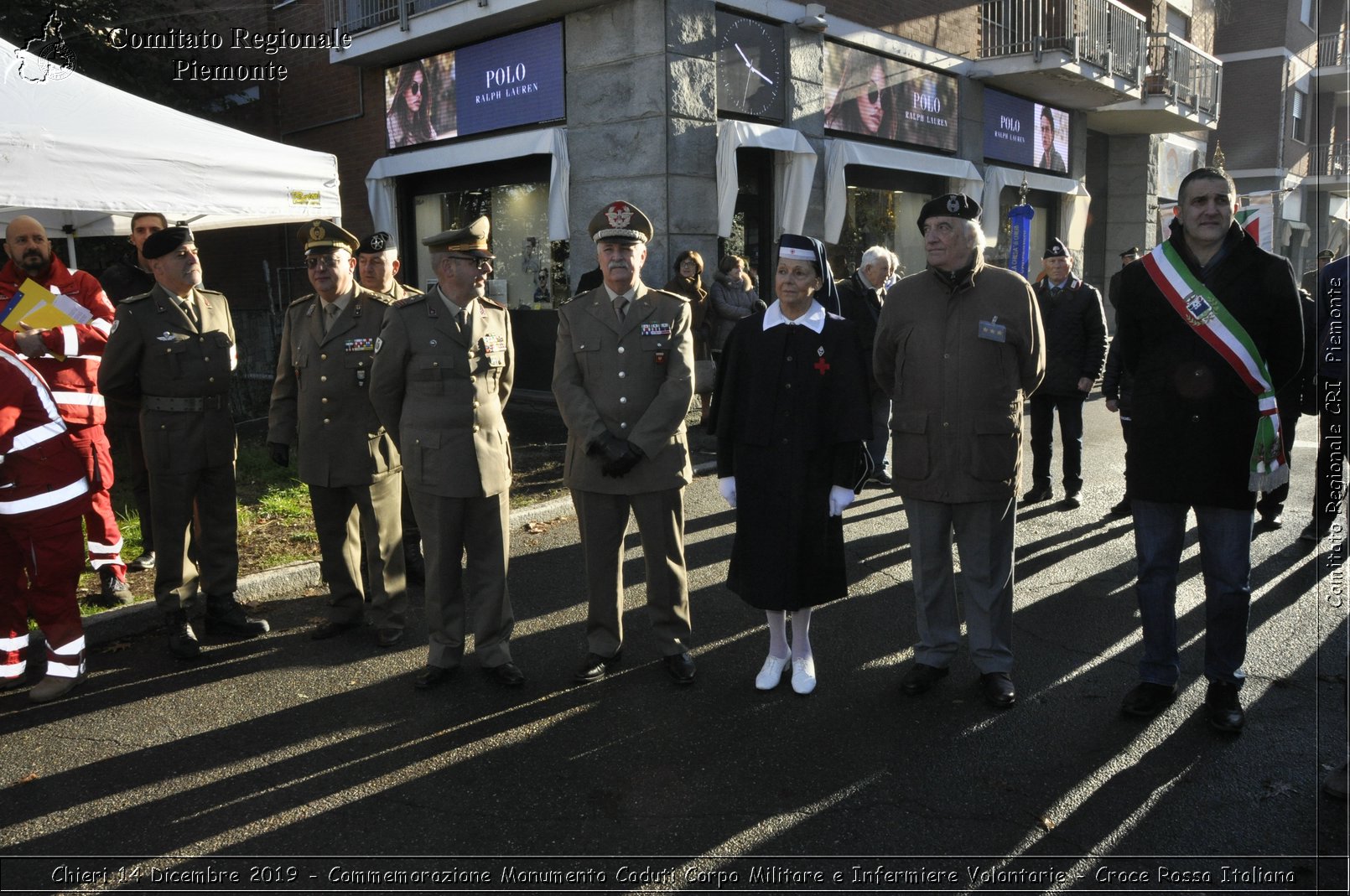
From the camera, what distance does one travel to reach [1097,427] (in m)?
12.2

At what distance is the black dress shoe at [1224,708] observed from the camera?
3.99 metres

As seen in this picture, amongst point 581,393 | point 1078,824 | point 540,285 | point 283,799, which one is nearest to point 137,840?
point 283,799

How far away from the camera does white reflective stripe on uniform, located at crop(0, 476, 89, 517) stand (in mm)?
4398

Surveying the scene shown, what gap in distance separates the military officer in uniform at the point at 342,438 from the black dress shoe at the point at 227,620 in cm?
36

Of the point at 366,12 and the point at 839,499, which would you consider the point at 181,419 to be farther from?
the point at 366,12

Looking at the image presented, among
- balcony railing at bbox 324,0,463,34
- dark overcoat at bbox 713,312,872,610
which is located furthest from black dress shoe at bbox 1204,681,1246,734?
balcony railing at bbox 324,0,463,34

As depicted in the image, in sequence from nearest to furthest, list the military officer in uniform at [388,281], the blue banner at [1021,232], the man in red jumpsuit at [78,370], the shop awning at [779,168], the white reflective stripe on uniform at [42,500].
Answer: the white reflective stripe on uniform at [42,500] → the man in red jumpsuit at [78,370] → the military officer in uniform at [388,281] → the shop awning at [779,168] → the blue banner at [1021,232]

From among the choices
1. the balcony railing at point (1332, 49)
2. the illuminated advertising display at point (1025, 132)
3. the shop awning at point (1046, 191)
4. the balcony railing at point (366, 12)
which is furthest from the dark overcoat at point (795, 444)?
the illuminated advertising display at point (1025, 132)

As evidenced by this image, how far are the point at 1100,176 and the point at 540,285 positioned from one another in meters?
15.5

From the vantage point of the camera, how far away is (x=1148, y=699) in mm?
4211

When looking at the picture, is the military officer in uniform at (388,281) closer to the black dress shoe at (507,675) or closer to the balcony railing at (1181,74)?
the black dress shoe at (507,675)

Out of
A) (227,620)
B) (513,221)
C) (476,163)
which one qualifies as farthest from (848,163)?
(227,620)

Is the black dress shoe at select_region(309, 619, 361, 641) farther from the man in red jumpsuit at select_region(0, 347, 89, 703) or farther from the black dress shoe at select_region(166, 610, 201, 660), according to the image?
the man in red jumpsuit at select_region(0, 347, 89, 703)

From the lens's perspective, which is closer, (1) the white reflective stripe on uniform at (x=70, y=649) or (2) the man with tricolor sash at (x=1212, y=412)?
(2) the man with tricolor sash at (x=1212, y=412)
